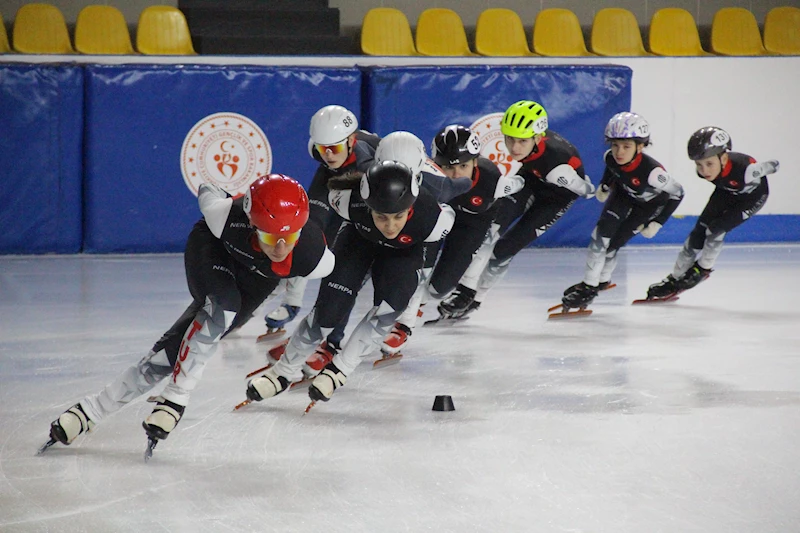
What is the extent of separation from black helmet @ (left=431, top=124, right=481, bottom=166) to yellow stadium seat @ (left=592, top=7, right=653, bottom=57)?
6.75 m

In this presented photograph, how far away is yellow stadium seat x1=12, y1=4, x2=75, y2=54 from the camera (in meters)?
10.5

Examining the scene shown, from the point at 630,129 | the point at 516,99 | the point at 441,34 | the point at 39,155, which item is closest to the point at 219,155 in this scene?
the point at 39,155

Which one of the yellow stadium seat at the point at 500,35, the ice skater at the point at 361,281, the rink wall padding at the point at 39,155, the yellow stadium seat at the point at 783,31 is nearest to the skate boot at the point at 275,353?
the ice skater at the point at 361,281

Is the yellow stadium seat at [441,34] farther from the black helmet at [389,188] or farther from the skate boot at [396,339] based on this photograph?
the black helmet at [389,188]

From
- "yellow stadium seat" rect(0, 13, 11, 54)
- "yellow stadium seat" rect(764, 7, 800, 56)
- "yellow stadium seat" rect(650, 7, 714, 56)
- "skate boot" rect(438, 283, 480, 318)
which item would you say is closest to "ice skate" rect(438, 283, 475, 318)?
"skate boot" rect(438, 283, 480, 318)

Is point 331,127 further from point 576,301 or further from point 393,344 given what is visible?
point 576,301

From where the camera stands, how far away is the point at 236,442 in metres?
4.02

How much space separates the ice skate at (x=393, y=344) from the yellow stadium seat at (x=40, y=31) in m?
6.54

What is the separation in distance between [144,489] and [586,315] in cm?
427

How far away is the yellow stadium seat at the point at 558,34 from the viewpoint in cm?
1184

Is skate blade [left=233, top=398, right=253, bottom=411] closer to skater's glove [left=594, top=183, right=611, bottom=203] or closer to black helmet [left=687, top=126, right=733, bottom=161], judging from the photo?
skater's glove [left=594, top=183, right=611, bottom=203]

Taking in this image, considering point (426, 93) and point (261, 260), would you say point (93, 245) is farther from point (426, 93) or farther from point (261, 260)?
point (261, 260)

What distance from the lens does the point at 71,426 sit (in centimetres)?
375

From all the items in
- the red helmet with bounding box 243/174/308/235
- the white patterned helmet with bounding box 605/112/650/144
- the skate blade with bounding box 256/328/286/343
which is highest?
the red helmet with bounding box 243/174/308/235
